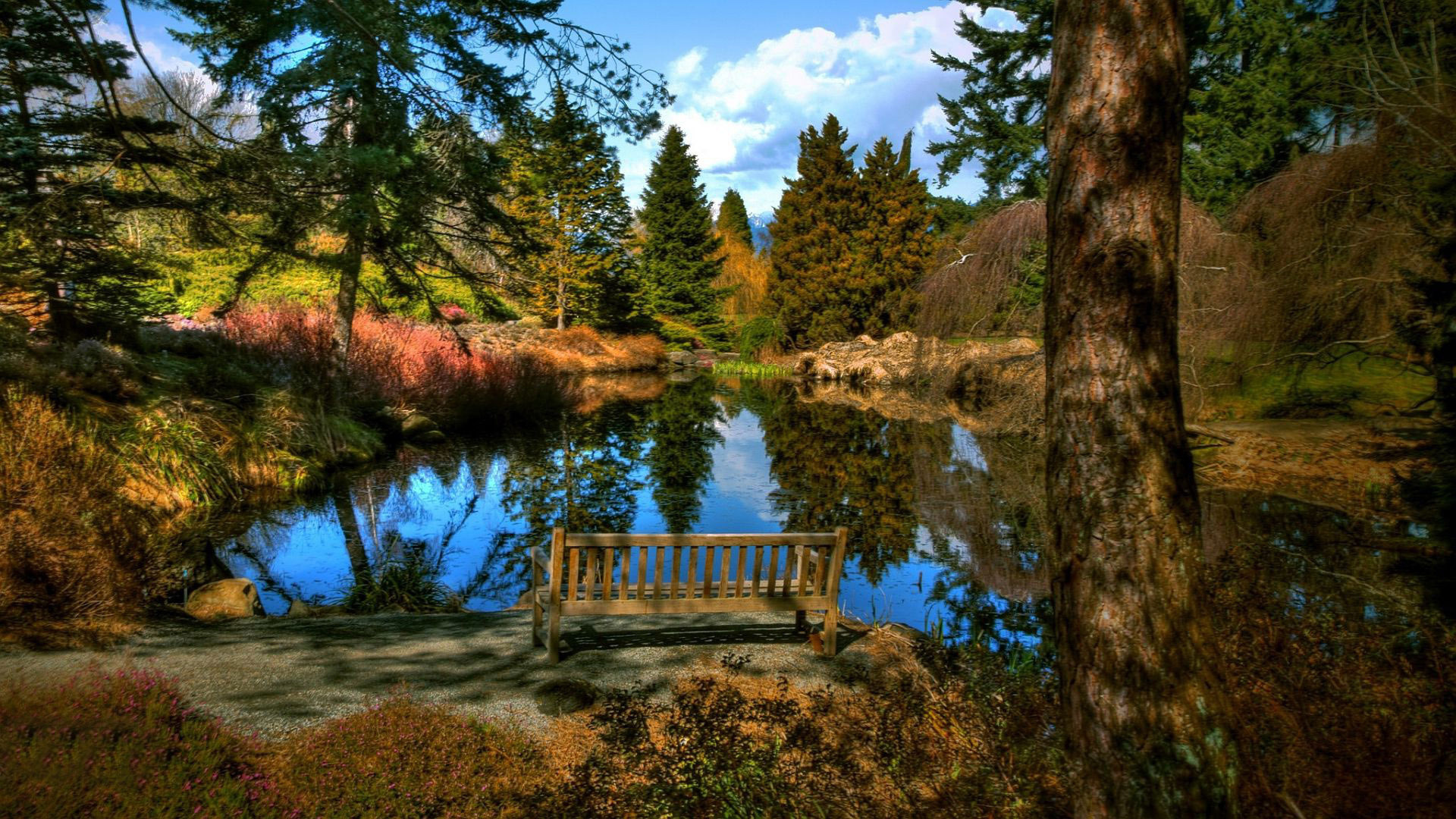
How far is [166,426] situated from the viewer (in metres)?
8.91

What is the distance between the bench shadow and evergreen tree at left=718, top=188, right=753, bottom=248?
1888 inches

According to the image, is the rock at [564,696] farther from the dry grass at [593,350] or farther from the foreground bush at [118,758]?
the dry grass at [593,350]

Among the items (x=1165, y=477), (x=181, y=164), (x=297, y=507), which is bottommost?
(x=297, y=507)

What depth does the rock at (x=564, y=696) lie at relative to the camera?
4.03 metres

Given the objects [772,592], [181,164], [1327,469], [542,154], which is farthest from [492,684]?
[1327,469]

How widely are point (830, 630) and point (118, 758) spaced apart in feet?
12.0

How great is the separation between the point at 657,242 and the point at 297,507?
3162 centimetres

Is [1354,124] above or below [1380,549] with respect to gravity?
above

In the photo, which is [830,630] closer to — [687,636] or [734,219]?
[687,636]

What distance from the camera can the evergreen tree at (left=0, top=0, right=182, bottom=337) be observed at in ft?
19.6

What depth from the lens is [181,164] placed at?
6.51 meters

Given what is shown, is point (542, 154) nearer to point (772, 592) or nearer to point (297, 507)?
point (297, 507)

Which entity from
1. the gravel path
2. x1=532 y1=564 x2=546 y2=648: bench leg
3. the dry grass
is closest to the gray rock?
the gravel path

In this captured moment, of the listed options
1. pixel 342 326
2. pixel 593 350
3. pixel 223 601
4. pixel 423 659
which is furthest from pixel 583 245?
pixel 423 659
